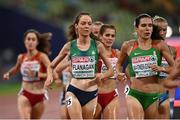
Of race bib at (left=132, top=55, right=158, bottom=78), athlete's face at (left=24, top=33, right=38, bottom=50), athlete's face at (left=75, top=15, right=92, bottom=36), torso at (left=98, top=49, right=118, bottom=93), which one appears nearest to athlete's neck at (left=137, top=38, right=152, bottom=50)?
race bib at (left=132, top=55, right=158, bottom=78)

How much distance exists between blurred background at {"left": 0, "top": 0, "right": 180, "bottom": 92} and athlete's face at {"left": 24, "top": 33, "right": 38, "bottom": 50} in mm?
12103

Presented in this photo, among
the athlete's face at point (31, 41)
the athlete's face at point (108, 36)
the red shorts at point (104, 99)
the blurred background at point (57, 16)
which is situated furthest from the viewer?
the blurred background at point (57, 16)

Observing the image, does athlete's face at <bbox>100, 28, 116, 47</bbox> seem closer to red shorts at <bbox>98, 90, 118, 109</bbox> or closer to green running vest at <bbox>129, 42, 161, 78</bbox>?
red shorts at <bbox>98, 90, 118, 109</bbox>

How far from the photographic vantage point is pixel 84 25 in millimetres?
8172

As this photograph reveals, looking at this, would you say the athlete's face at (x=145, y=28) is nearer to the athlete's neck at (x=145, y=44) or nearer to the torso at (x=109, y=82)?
the athlete's neck at (x=145, y=44)

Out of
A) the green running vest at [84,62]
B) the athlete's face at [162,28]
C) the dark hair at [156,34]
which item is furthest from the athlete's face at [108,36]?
the green running vest at [84,62]

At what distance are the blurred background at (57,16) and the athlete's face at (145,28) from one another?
14.8m

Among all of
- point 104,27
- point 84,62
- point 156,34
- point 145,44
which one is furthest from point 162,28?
point 84,62

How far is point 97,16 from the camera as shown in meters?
25.0

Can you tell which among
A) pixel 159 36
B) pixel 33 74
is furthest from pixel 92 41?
pixel 33 74

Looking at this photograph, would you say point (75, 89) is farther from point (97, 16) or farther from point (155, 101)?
point (97, 16)

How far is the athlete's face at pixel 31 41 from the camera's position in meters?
10.9

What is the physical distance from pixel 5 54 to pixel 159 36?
15.5 m

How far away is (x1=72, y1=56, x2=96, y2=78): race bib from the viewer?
8.20 m
